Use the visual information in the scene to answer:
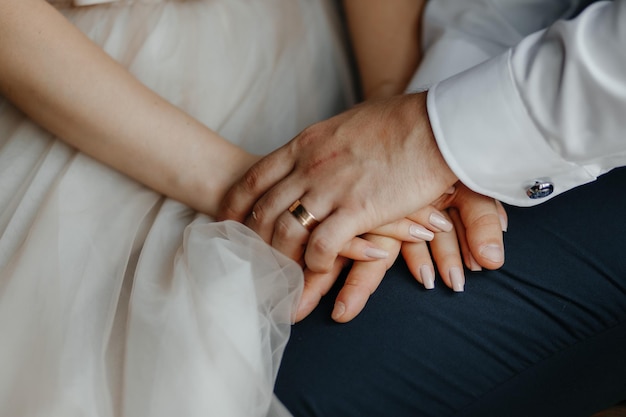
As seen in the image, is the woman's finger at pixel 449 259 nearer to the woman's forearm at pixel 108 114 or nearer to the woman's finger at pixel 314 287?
the woman's finger at pixel 314 287

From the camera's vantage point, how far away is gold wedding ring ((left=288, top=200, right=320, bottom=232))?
31.4 inches

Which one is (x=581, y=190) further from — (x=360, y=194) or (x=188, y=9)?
(x=188, y=9)

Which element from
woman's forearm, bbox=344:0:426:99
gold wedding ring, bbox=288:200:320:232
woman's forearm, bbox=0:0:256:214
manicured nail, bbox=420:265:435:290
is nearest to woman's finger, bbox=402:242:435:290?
manicured nail, bbox=420:265:435:290

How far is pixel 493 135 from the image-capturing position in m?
0.77

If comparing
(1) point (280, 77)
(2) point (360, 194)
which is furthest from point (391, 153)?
(1) point (280, 77)

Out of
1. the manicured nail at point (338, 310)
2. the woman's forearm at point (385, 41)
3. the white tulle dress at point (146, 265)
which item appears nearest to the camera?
the white tulle dress at point (146, 265)

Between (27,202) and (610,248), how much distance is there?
2.08 ft

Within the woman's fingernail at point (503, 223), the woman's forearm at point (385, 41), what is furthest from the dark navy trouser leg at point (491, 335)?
the woman's forearm at point (385, 41)

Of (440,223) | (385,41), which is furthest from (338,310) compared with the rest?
(385,41)

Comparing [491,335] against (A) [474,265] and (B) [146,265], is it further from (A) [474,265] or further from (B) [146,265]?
(B) [146,265]

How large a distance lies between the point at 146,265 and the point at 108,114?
208 millimetres

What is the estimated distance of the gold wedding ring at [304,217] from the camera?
0.80 meters

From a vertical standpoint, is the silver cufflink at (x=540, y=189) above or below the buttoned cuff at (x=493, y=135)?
below

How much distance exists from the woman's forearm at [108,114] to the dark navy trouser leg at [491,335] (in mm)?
221
